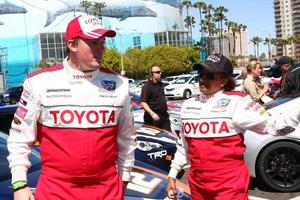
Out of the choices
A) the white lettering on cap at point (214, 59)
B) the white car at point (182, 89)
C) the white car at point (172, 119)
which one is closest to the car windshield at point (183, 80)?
the white car at point (182, 89)

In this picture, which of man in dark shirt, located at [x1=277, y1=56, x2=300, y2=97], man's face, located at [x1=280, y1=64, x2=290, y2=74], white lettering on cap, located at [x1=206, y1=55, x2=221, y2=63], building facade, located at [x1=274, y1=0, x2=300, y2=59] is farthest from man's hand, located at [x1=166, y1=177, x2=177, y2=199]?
building facade, located at [x1=274, y1=0, x2=300, y2=59]

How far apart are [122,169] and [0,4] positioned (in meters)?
110

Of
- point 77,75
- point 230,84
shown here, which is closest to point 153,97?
point 230,84

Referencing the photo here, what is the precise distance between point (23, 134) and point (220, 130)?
4.21 feet

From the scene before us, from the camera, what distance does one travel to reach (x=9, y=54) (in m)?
97.8

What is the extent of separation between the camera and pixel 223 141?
319cm

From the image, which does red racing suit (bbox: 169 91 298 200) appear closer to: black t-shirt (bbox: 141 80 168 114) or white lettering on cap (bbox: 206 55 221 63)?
white lettering on cap (bbox: 206 55 221 63)

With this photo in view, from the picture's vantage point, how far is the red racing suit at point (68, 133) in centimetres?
253

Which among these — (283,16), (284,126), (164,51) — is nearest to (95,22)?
(284,126)

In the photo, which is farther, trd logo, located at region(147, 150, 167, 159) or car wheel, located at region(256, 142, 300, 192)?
trd logo, located at region(147, 150, 167, 159)

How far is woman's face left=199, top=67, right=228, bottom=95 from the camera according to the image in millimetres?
3299

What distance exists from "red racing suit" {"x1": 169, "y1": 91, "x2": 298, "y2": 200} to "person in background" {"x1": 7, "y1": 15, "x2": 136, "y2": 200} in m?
0.79

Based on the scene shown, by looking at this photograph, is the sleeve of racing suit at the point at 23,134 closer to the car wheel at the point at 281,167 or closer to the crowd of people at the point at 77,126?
the crowd of people at the point at 77,126

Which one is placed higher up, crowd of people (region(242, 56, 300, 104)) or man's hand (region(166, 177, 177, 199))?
crowd of people (region(242, 56, 300, 104))
